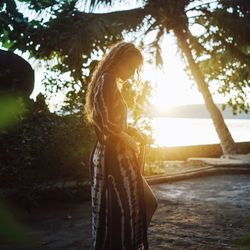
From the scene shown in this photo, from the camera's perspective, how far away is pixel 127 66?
10.0ft

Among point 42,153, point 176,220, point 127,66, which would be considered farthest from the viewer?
point 42,153

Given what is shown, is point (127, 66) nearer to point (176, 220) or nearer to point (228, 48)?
point (176, 220)

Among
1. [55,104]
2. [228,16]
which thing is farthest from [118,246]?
[228,16]

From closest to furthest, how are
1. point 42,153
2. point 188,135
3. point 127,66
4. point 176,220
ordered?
point 127,66 → point 176,220 → point 42,153 → point 188,135

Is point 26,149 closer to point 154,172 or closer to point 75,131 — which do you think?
point 75,131

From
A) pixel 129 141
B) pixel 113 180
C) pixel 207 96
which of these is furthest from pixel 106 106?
pixel 207 96

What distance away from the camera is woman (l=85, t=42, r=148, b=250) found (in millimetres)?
2918

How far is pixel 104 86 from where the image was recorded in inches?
115

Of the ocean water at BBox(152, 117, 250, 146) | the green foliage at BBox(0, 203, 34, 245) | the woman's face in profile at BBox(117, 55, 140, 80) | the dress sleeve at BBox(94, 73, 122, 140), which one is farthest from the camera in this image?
the ocean water at BBox(152, 117, 250, 146)

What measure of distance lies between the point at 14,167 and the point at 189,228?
3.51 metres

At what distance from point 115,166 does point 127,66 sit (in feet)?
2.61

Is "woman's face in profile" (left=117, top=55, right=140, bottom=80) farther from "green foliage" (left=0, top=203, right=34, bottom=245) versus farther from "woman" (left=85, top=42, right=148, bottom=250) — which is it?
"green foliage" (left=0, top=203, right=34, bottom=245)

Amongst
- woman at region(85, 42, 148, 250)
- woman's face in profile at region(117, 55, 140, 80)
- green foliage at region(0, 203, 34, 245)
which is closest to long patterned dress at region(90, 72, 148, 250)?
woman at region(85, 42, 148, 250)

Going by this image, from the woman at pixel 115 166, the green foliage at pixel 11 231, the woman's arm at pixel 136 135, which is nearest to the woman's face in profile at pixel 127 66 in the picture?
the woman at pixel 115 166
